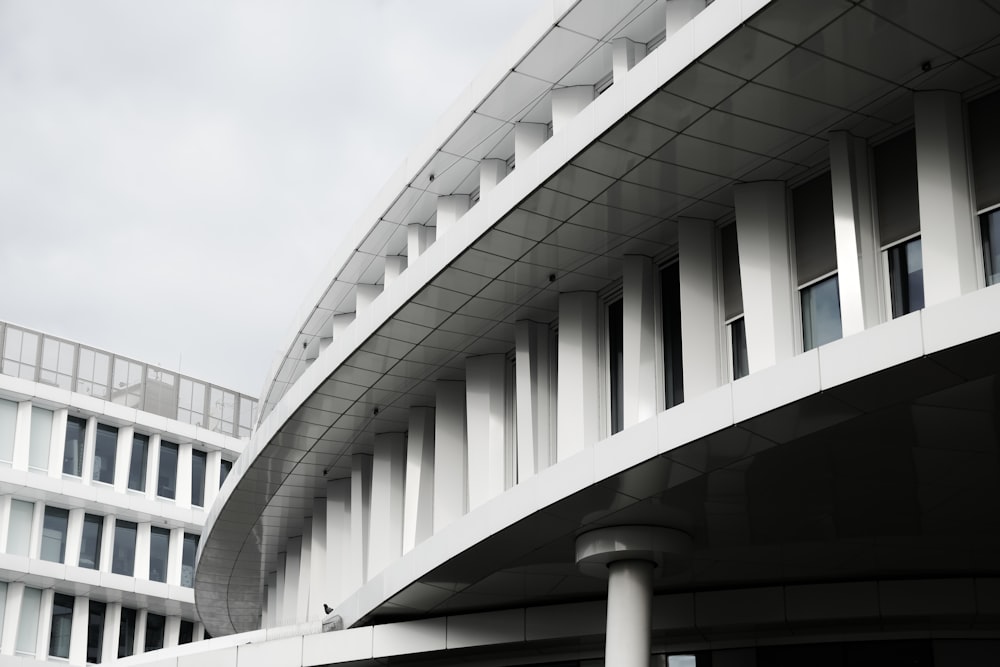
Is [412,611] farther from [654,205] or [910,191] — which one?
[910,191]

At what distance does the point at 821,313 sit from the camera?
16.5 metres

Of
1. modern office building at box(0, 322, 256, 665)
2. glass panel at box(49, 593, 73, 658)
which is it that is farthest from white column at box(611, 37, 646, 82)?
glass panel at box(49, 593, 73, 658)

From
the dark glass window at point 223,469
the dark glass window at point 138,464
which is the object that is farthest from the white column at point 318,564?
the dark glass window at point 223,469

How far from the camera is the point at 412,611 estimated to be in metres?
23.1

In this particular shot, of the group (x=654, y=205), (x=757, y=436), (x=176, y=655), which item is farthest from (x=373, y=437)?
(x=757, y=436)

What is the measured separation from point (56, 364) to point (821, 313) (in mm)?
37723

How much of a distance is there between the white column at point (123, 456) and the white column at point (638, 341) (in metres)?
32.9

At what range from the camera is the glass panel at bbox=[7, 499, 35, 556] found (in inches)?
1763

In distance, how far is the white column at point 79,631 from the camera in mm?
45844

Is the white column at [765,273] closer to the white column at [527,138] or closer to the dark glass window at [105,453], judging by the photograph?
the white column at [527,138]

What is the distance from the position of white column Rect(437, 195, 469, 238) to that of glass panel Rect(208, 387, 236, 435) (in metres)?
31.9

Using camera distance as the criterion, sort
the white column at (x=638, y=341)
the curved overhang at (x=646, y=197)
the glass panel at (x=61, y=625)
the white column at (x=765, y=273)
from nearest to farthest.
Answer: the curved overhang at (x=646, y=197)
the white column at (x=765, y=273)
the white column at (x=638, y=341)
the glass panel at (x=61, y=625)

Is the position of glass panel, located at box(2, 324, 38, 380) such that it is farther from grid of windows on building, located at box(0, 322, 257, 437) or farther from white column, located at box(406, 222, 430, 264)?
white column, located at box(406, 222, 430, 264)

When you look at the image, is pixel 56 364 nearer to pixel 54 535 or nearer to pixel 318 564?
pixel 54 535
